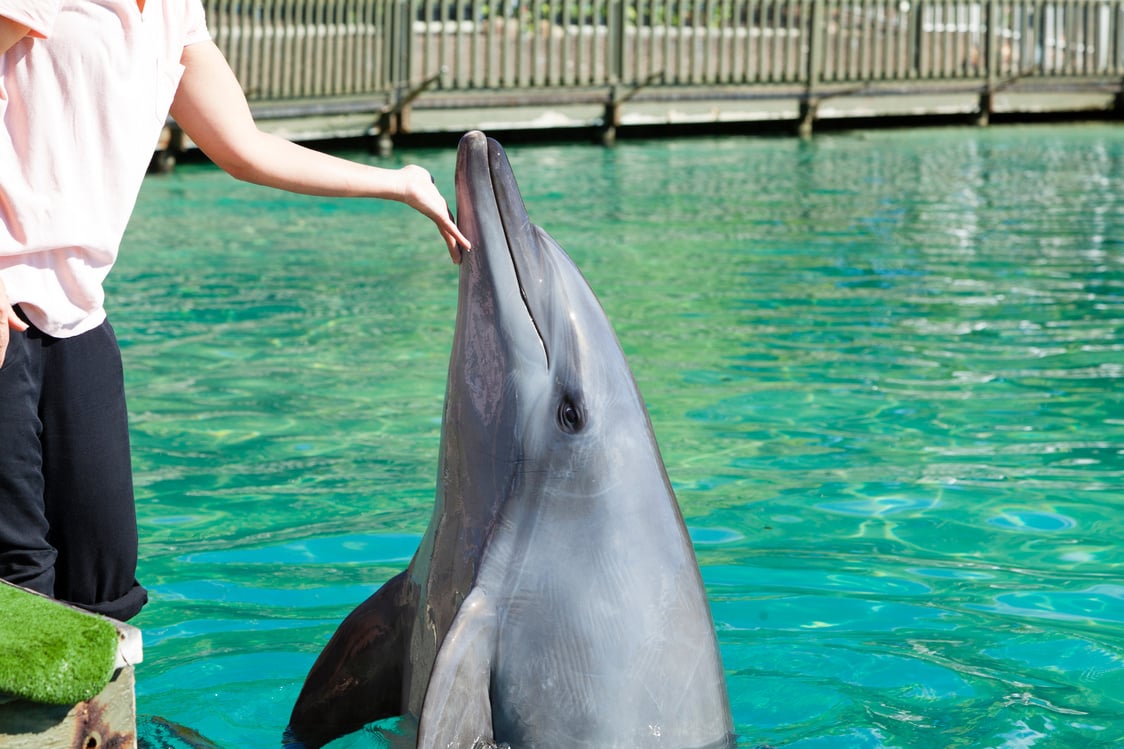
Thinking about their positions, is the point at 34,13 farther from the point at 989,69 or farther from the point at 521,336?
the point at 989,69

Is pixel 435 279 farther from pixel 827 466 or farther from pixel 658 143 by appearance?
pixel 658 143

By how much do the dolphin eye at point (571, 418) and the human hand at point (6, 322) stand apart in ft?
2.96

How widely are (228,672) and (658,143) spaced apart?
53.2 feet

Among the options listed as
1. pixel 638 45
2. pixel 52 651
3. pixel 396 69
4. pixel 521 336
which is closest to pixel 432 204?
pixel 521 336

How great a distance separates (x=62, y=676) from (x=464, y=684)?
69 cm

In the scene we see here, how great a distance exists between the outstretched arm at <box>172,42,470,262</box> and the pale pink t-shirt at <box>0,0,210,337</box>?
0.66ft

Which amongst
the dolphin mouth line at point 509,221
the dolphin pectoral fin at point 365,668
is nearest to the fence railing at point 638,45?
the dolphin pectoral fin at point 365,668

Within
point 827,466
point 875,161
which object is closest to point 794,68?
point 875,161

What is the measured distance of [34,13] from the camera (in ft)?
7.46

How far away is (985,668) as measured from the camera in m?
3.69

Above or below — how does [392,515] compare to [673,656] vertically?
below

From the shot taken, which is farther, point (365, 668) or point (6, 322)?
point (365, 668)

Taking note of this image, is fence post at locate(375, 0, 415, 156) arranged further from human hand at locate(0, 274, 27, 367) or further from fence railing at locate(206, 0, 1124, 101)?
human hand at locate(0, 274, 27, 367)

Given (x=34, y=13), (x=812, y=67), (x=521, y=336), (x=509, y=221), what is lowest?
(x=521, y=336)
